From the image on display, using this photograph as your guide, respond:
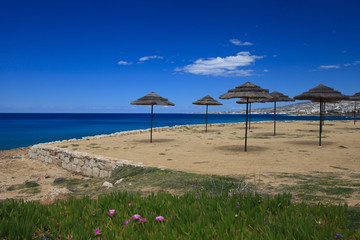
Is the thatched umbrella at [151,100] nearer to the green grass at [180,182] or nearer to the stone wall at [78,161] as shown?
the stone wall at [78,161]

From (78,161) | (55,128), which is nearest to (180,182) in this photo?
(78,161)

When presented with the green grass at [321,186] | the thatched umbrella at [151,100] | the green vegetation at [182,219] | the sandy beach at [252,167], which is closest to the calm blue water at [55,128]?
the sandy beach at [252,167]

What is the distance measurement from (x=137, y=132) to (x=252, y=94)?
37.7ft

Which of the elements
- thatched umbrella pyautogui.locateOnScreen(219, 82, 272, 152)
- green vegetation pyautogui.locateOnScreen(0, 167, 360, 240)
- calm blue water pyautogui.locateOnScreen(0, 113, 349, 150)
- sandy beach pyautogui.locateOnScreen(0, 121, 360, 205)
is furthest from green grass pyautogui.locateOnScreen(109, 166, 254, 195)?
calm blue water pyautogui.locateOnScreen(0, 113, 349, 150)

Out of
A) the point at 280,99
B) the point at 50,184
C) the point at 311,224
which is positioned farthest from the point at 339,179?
the point at 280,99

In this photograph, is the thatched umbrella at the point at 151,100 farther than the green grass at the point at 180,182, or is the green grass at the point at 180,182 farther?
the thatched umbrella at the point at 151,100

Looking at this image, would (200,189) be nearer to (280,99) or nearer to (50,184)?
(50,184)

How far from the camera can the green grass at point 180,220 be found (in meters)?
1.97

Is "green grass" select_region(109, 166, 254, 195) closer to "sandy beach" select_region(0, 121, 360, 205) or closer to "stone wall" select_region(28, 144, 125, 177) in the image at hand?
"sandy beach" select_region(0, 121, 360, 205)

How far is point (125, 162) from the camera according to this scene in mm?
7820

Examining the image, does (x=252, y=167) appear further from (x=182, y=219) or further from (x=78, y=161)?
(x=78, y=161)

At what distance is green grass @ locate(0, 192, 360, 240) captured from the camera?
197cm

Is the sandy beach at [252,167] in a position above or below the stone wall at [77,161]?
above

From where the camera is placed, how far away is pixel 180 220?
226 cm
